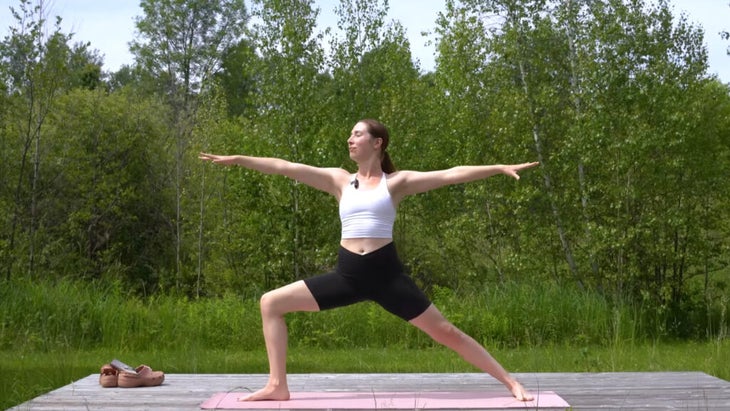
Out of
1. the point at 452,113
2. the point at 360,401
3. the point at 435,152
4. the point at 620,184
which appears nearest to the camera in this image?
the point at 360,401

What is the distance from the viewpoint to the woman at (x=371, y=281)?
4781 mm

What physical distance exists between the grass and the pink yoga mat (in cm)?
393

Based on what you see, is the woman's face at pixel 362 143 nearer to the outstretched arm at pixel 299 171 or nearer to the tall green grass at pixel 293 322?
the outstretched arm at pixel 299 171

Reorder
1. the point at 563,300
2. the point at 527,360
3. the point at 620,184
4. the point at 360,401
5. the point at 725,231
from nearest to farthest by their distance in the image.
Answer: the point at 360,401 < the point at 527,360 < the point at 563,300 < the point at 620,184 < the point at 725,231

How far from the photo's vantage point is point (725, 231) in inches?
584

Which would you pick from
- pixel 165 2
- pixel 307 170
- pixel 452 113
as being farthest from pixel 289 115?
pixel 165 2

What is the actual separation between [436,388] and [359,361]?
5.13 m

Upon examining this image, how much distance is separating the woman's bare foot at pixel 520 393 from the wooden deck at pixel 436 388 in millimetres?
231

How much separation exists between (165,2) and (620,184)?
23.8 m

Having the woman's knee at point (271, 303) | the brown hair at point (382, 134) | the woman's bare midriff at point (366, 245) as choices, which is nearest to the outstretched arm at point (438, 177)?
the brown hair at point (382, 134)

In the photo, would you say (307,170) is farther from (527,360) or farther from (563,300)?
(563,300)

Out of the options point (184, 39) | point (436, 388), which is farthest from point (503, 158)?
point (184, 39)

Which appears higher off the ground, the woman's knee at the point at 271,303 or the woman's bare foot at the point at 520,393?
the woman's knee at the point at 271,303

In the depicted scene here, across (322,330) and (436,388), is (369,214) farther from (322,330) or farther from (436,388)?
(322,330)
